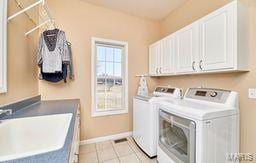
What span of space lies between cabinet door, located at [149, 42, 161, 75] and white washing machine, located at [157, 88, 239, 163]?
1.22 m

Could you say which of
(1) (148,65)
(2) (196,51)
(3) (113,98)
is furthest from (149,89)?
(2) (196,51)

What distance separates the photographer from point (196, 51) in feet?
6.14

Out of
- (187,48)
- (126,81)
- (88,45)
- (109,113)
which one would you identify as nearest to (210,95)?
(187,48)

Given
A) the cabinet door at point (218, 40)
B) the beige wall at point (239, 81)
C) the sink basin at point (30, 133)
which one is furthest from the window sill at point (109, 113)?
the cabinet door at point (218, 40)

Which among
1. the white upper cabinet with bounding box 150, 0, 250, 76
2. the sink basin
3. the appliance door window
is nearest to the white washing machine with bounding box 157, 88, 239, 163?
the appliance door window

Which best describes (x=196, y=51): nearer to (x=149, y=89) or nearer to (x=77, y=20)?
(x=149, y=89)

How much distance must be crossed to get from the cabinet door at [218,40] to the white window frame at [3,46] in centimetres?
224

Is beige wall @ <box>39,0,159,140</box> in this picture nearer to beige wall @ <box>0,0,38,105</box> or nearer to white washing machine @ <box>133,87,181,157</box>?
beige wall @ <box>0,0,38,105</box>

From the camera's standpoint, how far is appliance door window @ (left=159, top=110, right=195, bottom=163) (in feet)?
4.55

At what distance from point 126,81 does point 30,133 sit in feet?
6.70

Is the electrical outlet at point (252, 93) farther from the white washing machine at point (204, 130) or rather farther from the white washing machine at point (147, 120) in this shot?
the white washing machine at point (147, 120)

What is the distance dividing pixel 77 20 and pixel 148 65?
179 centimetres

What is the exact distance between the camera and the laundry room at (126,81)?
1.29 metres

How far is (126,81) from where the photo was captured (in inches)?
118
